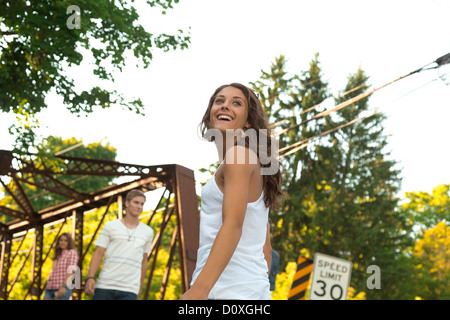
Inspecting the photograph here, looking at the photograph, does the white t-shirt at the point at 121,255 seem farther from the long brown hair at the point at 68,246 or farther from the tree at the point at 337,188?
the tree at the point at 337,188

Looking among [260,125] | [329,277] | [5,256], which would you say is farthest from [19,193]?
[260,125]

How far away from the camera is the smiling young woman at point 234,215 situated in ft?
6.07

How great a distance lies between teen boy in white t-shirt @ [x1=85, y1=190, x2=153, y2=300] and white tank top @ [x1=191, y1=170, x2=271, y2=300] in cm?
521

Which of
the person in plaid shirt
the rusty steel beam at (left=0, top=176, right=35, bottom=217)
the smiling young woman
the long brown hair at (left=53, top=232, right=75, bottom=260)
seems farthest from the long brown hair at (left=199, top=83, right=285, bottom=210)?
the rusty steel beam at (left=0, top=176, right=35, bottom=217)

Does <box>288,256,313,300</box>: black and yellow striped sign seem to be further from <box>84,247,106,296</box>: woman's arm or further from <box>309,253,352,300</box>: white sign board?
<box>84,247,106,296</box>: woman's arm

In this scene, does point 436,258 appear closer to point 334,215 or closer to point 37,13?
point 334,215

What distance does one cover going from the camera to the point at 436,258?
47.2 meters

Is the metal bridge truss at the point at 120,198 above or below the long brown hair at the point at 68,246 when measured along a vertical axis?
above

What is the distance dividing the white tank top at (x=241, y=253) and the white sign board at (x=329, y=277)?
832cm

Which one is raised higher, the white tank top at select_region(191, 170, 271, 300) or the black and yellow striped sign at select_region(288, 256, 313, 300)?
the black and yellow striped sign at select_region(288, 256, 313, 300)

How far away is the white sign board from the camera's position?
33.4 ft

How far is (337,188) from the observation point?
42.6 meters

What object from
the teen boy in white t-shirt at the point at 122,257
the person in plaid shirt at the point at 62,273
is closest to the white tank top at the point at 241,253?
the teen boy in white t-shirt at the point at 122,257

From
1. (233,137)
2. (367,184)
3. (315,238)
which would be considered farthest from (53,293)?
(367,184)
